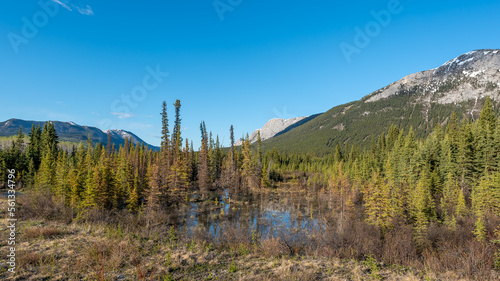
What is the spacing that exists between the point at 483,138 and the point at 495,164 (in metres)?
6.37

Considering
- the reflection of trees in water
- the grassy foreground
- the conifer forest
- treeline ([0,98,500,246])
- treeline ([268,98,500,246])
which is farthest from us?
the reflection of trees in water

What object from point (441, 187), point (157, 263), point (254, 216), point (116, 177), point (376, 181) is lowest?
point (254, 216)

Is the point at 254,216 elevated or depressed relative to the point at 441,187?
depressed

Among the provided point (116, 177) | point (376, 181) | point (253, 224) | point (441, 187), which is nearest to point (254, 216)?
point (253, 224)

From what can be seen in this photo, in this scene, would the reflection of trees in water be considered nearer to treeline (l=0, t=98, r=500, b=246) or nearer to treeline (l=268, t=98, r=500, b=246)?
treeline (l=0, t=98, r=500, b=246)

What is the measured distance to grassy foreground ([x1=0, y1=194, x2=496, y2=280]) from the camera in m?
9.63

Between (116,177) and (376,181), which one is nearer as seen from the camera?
(376,181)

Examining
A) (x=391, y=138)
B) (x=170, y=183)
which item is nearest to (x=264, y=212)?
(x=170, y=183)

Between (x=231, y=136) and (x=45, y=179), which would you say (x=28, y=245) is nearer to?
(x=45, y=179)

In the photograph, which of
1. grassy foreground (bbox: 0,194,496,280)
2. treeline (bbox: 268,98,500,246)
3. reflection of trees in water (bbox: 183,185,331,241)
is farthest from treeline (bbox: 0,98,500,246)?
grassy foreground (bbox: 0,194,496,280)

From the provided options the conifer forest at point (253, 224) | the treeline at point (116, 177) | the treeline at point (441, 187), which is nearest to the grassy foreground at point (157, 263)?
the conifer forest at point (253, 224)

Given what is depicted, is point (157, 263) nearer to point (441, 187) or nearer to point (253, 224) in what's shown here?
point (253, 224)

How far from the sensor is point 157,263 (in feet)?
36.2

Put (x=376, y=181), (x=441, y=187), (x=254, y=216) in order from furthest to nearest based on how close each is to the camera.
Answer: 1. (x=441, y=187)
2. (x=254, y=216)
3. (x=376, y=181)
